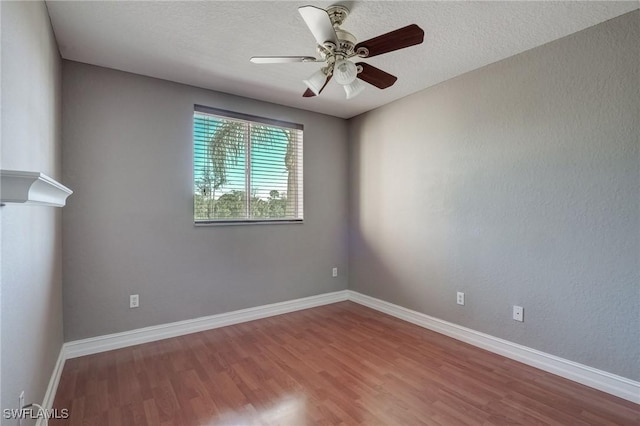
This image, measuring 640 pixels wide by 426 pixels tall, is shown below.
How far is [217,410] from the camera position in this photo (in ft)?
6.17

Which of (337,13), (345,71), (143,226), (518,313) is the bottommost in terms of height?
(518,313)

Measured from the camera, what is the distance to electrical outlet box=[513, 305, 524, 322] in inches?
97.5

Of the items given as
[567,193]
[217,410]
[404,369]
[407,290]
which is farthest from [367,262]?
[217,410]

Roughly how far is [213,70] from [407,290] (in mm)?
2916

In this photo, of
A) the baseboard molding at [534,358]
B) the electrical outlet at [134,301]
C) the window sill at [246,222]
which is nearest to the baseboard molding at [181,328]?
the electrical outlet at [134,301]

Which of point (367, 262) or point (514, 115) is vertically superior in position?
point (514, 115)

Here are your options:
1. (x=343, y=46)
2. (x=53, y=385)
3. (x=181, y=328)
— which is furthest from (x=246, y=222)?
(x=343, y=46)

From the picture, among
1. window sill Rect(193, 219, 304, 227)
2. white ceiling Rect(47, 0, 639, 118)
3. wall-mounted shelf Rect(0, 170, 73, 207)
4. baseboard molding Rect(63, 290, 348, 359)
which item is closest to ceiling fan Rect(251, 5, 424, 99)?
white ceiling Rect(47, 0, 639, 118)

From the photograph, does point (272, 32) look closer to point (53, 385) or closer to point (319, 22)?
point (319, 22)

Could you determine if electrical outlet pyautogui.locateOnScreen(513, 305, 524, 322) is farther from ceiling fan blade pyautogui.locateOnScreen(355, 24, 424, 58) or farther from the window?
the window

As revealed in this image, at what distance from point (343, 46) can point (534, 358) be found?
264cm

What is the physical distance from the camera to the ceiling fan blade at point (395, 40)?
5.18 feet

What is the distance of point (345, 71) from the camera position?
6.21 ft

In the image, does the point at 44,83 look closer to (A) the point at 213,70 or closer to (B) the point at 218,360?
(A) the point at 213,70
